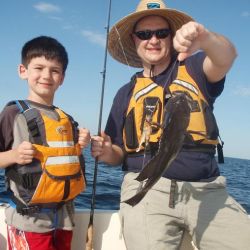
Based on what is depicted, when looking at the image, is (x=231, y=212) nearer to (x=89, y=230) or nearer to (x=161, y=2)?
(x=89, y=230)

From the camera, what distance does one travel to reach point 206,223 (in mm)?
3467

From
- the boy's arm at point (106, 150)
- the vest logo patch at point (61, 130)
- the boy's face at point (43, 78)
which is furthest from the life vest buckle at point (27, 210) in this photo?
the boy's face at point (43, 78)

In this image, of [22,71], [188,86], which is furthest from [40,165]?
[188,86]

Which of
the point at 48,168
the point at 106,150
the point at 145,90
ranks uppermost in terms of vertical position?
the point at 145,90

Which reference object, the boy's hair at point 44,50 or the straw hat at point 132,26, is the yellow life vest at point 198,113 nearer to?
the straw hat at point 132,26

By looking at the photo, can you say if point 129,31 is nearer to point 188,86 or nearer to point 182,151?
point 188,86

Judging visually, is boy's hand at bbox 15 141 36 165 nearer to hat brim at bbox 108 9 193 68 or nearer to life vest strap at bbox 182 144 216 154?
life vest strap at bbox 182 144 216 154

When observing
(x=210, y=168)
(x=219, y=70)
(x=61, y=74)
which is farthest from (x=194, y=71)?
(x=61, y=74)

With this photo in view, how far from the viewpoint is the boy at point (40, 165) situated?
3279 mm

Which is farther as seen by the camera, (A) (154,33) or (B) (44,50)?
(A) (154,33)

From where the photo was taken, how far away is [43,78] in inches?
142

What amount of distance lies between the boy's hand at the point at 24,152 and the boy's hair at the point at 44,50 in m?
1.06

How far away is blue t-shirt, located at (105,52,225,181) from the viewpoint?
3646 millimetres

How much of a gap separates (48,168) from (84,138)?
48 centimetres
